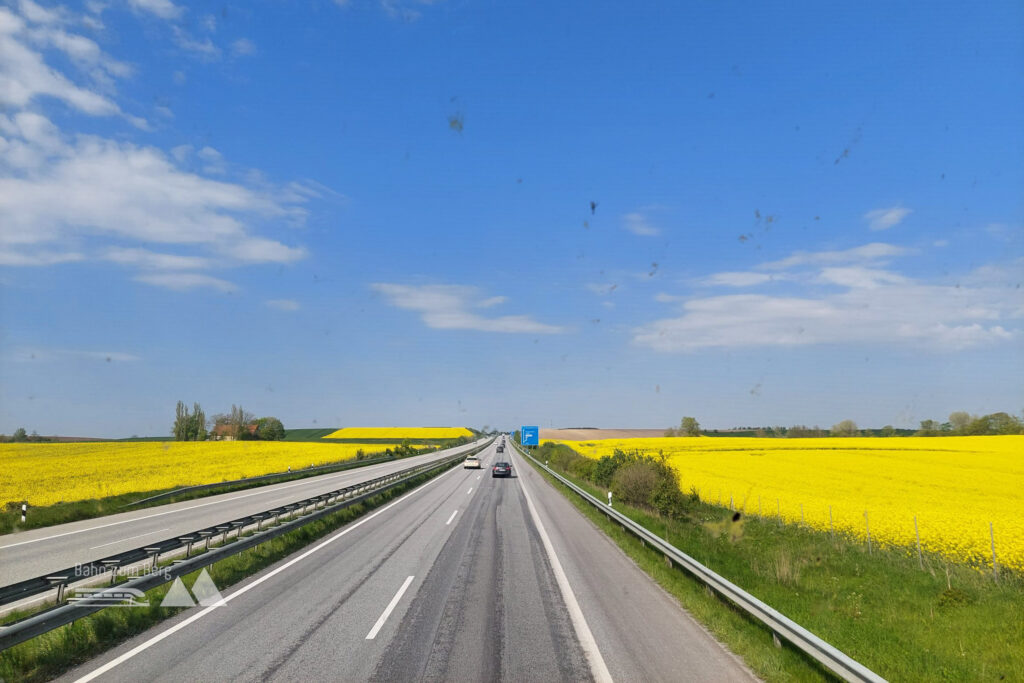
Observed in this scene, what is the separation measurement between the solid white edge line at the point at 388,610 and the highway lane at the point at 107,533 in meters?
8.29

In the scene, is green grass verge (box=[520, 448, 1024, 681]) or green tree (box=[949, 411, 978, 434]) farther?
green tree (box=[949, 411, 978, 434])

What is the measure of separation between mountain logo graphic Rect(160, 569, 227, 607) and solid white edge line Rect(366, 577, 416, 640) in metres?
2.84

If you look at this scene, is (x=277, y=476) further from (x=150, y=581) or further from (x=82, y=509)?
(x=150, y=581)

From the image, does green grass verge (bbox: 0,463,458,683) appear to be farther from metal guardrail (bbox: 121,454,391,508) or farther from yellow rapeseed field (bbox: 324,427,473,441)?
yellow rapeseed field (bbox: 324,427,473,441)

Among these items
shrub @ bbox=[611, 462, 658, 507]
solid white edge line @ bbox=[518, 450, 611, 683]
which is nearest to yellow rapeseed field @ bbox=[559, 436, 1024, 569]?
shrub @ bbox=[611, 462, 658, 507]

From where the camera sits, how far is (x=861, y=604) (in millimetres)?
10781

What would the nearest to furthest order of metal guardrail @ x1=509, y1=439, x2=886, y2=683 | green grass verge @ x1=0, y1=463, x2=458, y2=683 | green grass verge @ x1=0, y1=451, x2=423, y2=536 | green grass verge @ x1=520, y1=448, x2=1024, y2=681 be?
metal guardrail @ x1=509, y1=439, x2=886, y2=683
green grass verge @ x1=0, y1=463, x2=458, y2=683
green grass verge @ x1=520, y1=448, x2=1024, y2=681
green grass verge @ x1=0, y1=451, x2=423, y2=536

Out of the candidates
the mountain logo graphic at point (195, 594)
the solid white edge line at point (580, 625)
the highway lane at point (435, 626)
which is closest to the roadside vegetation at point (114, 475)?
the mountain logo graphic at point (195, 594)

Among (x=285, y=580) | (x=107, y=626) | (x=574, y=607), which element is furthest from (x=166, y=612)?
(x=574, y=607)

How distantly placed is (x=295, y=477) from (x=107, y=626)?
39.2m

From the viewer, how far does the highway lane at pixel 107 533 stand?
47.6ft

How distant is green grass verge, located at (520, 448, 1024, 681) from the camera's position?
748 centimetres

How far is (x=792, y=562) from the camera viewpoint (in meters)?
14.3

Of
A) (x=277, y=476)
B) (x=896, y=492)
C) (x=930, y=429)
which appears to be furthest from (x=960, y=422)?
(x=277, y=476)
